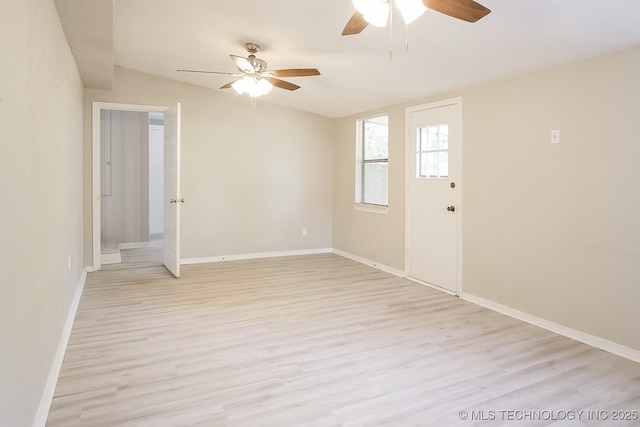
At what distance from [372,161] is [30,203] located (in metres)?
4.70

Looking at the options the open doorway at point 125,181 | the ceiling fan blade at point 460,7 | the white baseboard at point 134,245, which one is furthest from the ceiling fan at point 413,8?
the white baseboard at point 134,245

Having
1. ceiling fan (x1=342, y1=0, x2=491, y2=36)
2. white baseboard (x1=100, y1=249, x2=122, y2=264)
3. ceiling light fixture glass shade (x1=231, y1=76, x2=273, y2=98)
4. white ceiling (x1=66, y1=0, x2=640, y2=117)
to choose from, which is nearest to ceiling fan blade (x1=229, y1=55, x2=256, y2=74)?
ceiling light fixture glass shade (x1=231, y1=76, x2=273, y2=98)

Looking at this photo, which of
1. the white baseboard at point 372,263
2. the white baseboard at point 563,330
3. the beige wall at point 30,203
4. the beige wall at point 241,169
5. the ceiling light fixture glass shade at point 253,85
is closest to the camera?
the beige wall at point 30,203

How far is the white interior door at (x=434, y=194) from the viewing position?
4.46m

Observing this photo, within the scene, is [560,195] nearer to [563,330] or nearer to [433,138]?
[563,330]

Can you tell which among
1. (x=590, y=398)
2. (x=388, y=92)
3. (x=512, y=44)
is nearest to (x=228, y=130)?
(x=388, y=92)

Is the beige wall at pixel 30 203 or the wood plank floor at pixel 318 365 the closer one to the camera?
the beige wall at pixel 30 203

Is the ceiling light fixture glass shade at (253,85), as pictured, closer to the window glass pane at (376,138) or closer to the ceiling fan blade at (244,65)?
the ceiling fan blade at (244,65)

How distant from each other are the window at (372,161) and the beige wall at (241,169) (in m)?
0.75

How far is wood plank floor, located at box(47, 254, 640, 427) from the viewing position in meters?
2.21

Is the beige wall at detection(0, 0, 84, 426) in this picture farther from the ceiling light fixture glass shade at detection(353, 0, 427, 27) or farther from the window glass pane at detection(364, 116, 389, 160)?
the window glass pane at detection(364, 116, 389, 160)

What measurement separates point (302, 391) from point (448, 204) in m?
2.83

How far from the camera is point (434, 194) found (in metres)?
4.72

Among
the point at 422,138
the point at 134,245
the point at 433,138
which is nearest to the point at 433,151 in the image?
the point at 433,138
